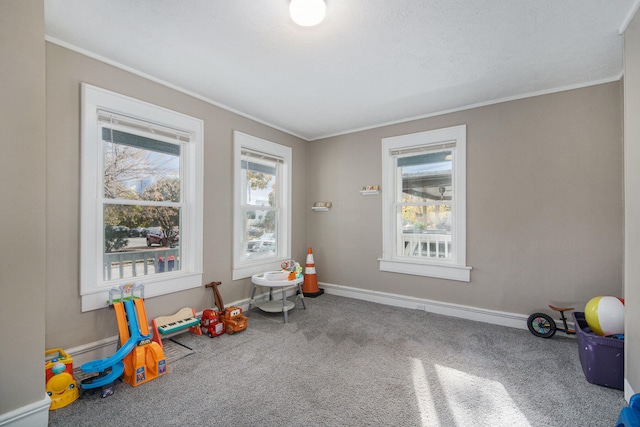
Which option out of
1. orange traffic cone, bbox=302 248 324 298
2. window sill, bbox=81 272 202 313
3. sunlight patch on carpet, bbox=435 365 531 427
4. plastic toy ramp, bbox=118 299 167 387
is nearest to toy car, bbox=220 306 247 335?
window sill, bbox=81 272 202 313

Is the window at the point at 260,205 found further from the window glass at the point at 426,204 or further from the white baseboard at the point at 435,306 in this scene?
the window glass at the point at 426,204

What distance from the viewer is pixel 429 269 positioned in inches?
148

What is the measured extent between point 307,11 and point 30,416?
2.85 m

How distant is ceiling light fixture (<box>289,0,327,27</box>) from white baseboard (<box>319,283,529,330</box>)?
3360 mm

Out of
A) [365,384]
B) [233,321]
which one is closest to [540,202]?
[365,384]

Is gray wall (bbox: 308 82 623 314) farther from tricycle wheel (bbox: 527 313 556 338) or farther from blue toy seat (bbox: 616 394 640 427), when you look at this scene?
blue toy seat (bbox: 616 394 640 427)

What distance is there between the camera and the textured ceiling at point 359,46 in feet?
6.21

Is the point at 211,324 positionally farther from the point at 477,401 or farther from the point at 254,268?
the point at 477,401

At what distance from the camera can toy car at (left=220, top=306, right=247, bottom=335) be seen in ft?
9.98

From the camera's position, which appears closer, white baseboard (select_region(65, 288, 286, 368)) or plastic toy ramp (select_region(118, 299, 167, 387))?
plastic toy ramp (select_region(118, 299, 167, 387))

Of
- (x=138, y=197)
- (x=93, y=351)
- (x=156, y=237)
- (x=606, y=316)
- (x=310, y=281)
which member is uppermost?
(x=138, y=197)

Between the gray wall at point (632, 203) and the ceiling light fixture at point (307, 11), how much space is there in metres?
1.97

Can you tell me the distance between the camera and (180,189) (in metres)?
3.17

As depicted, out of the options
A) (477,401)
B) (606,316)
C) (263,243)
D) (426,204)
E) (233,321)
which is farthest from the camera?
(263,243)
